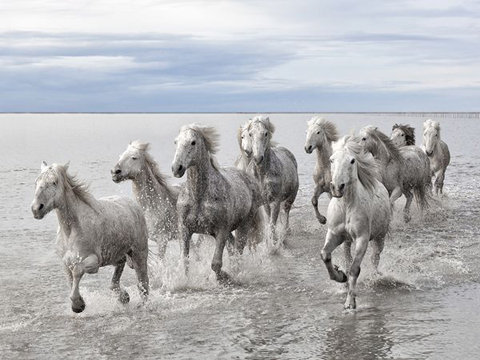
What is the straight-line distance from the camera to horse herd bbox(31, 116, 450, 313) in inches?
348

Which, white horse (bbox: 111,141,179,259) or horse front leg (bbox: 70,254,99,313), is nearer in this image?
horse front leg (bbox: 70,254,99,313)

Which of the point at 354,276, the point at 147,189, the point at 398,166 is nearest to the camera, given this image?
the point at 354,276

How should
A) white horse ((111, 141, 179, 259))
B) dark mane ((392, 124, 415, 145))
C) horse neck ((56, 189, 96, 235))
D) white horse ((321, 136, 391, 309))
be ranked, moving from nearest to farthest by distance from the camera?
horse neck ((56, 189, 96, 235)), white horse ((321, 136, 391, 309)), white horse ((111, 141, 179, 259)), dark mane ((392, 124, 415, 145))

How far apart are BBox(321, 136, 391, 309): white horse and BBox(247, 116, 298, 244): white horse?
320 cm

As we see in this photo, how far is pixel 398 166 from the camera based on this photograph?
57.0 ft

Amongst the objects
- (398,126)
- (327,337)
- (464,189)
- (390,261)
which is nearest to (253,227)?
(390,261)


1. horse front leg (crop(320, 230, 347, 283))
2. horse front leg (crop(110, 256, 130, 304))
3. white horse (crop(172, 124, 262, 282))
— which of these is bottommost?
horse front leg (crop(110, 256, 130, 304))

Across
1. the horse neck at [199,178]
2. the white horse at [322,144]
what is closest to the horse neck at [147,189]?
the horse neck at [199,178]

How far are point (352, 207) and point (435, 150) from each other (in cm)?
1325

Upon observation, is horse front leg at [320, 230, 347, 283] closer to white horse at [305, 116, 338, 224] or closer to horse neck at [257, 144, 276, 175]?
horse neck at [257, 144, 276, 175]

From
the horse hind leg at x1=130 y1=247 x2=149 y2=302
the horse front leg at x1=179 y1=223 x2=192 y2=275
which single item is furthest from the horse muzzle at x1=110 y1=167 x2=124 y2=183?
the horse hind leg at x1=130 y1=247 x2=149 y2=302

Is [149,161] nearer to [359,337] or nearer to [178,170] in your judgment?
[178,170]

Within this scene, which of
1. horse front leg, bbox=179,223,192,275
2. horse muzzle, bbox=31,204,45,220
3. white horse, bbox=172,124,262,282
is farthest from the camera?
horse front leg, bbox=179,223,192,275

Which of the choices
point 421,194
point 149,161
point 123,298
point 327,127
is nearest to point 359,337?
point 123,298
